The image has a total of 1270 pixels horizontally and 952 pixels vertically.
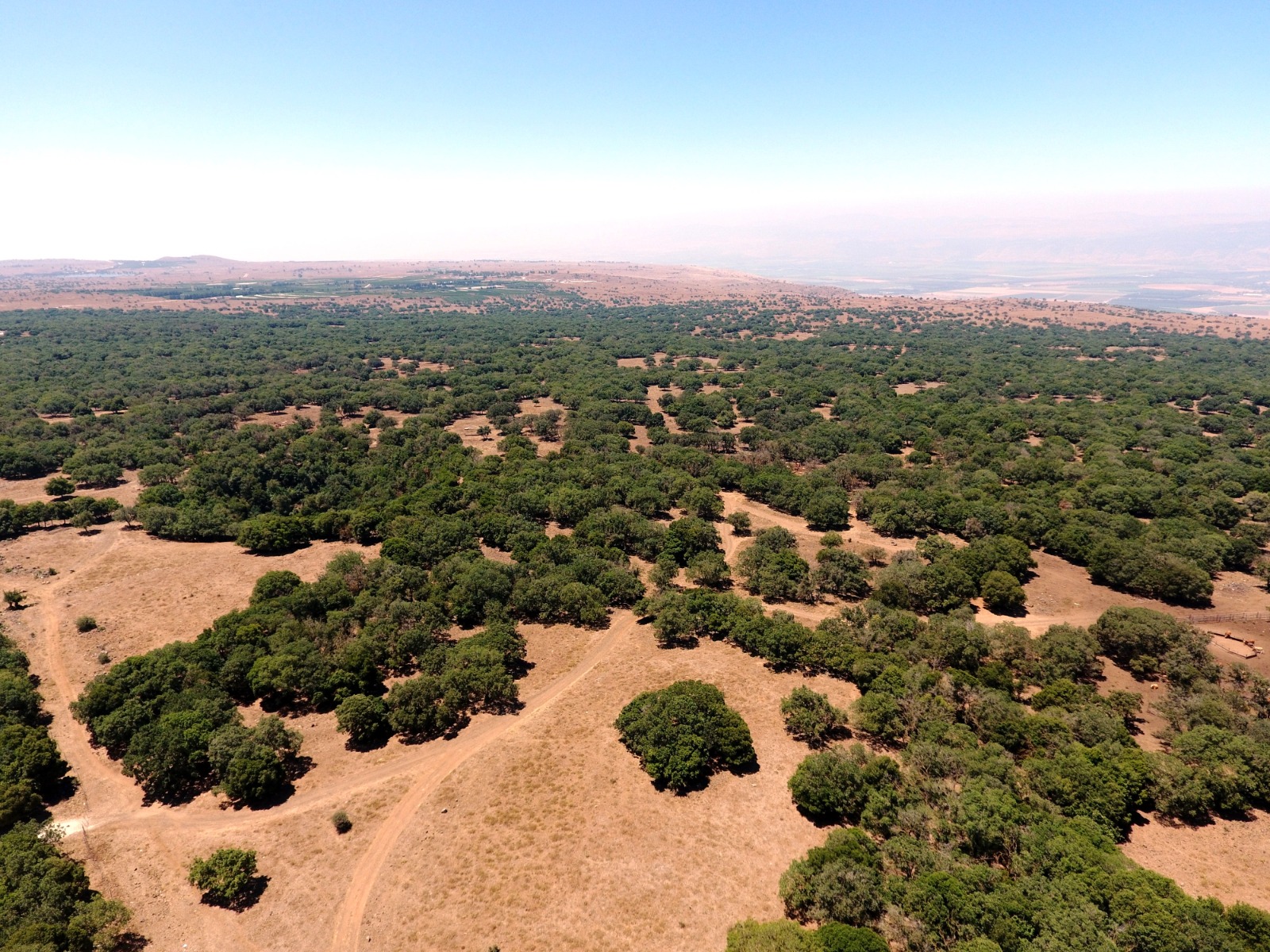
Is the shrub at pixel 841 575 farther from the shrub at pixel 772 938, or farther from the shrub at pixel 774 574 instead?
the shrub at pixel 772 938

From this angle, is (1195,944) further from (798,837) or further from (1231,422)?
(1231,422)

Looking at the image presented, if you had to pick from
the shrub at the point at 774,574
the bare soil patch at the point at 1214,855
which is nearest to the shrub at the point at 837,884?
the bare soil patch at the point at 1214,855

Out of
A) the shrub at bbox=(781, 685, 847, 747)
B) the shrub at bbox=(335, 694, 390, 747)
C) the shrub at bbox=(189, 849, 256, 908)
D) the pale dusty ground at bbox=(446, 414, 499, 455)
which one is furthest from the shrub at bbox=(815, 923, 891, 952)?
the pale dusty ground at bbox=(446, 414, 499, 455)

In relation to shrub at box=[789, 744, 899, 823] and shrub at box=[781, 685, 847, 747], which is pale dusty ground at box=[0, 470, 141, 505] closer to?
shrub at box=[781, 685, 847, 747]

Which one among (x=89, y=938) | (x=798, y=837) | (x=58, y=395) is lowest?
(x=798, y=837)

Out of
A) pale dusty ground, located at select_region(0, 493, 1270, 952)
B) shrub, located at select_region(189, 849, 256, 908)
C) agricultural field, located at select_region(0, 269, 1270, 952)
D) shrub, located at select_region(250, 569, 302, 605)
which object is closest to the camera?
agricultural field, located at select_region(0, 269, 1270, 952)

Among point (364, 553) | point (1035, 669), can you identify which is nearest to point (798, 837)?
point (1035, 669)

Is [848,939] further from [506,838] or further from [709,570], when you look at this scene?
[709,570]
